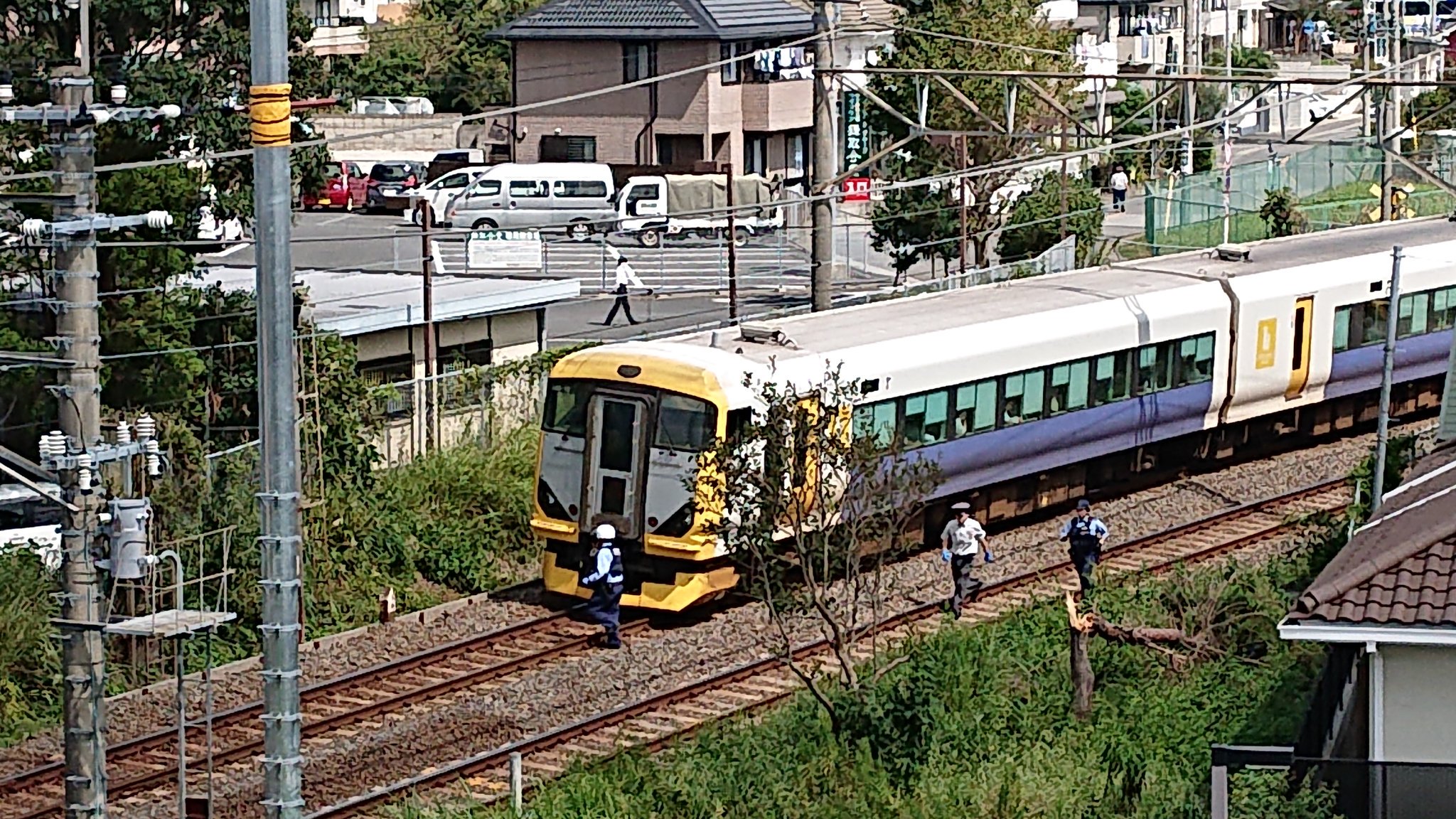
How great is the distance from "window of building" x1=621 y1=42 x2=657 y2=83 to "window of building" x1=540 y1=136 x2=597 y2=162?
6.06 feet

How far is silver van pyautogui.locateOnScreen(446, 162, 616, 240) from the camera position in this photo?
44.8 metres

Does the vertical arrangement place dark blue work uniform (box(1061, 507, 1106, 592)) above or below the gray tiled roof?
below

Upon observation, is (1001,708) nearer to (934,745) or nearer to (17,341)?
(934,745)

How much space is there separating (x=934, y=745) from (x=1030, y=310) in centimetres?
784

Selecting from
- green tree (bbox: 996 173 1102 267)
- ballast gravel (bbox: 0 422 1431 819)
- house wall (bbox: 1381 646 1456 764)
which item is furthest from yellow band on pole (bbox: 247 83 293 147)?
green tree (bbox: 996 173 1102 267)

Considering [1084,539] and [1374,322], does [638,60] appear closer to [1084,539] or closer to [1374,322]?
[1374,322]

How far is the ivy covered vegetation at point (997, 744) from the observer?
40.4 ft

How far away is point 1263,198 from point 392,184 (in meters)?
19.8

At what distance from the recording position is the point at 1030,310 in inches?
811

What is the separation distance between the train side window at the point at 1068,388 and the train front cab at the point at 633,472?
417cm

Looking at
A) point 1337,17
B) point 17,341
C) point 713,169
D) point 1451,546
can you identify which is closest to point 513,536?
point 17,341

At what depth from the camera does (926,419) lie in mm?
18859

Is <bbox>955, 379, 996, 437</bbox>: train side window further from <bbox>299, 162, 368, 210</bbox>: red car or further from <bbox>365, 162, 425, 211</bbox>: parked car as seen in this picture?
<bbox>299, 162, 368, 210</bbox>: red car

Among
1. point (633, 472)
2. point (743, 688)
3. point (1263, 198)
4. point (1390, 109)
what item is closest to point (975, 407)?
point (633, 472)
